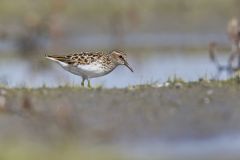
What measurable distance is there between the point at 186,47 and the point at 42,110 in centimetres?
1021

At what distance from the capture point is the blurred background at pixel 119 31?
19297 mm

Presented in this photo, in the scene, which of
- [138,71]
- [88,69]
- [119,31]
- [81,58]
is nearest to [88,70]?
[88,69]

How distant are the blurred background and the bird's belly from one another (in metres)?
3.33

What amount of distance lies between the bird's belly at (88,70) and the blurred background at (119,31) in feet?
10.9

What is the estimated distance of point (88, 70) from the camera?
1395 centimetres

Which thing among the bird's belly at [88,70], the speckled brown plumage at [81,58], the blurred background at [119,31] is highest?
the blurred background at [119,31]

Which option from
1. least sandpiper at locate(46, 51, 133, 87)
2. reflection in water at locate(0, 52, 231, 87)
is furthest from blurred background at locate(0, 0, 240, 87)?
least sandpiper at locate(46, 51, 133, 87)

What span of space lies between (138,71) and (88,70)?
3.89m

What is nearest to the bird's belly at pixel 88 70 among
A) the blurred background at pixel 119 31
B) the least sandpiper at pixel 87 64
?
the least sandpiper at pixel 87 64

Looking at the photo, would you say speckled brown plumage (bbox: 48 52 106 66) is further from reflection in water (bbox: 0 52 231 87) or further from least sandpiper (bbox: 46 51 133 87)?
reflection in water (bbox: 0 52 231 87)

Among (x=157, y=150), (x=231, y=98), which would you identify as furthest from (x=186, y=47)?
(x=157, y=150)

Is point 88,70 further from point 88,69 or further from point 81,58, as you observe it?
point 81,58

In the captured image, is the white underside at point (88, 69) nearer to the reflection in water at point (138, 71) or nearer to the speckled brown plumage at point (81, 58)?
the speckled brown plumage at point (81, 58)

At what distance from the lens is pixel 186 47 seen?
21656 millimetres
